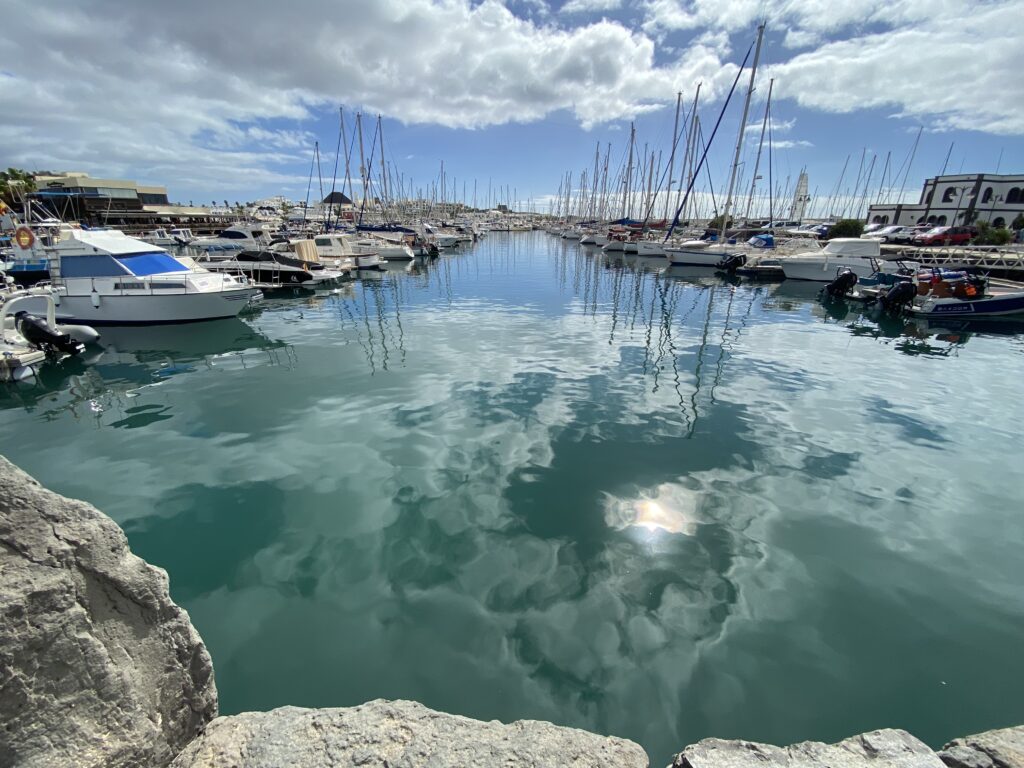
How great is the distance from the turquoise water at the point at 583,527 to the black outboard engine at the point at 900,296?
9.63 metres

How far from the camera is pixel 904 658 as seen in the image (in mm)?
4707

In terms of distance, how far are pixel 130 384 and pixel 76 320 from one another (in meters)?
8.91

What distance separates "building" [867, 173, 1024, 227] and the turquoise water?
65.0 m

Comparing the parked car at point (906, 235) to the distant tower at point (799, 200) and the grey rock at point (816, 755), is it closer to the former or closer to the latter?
the distant tower at point (799, 200)

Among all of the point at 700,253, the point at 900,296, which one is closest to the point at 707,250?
the point at 700,253

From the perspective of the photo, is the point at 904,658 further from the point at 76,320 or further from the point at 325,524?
the point at 76,320

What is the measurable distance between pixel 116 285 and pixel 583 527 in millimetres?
20843

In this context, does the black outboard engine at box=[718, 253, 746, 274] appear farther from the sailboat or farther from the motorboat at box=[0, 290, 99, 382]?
the motorboat at box=[0, 290, 99, 382]

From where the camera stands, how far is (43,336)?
14742 mm

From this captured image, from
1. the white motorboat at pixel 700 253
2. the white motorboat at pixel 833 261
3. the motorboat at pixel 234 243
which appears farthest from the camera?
the white motorboat at pixel 700 253

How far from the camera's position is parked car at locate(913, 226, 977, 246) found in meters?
45.3

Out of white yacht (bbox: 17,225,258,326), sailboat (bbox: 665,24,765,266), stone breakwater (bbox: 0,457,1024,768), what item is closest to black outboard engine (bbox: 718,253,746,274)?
sailboat (bbox: 665,24,765,266)

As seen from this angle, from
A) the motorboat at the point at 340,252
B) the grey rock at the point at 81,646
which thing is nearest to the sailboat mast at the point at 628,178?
the motorboat at the point at 340,252

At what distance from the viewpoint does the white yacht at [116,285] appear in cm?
1802
